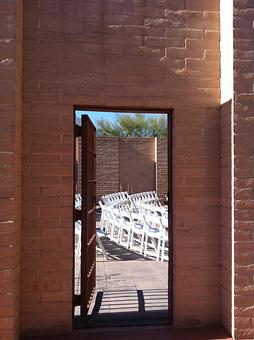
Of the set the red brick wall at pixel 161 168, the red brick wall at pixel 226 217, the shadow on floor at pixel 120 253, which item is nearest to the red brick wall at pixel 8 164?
the red brick wall at pixel 226 217

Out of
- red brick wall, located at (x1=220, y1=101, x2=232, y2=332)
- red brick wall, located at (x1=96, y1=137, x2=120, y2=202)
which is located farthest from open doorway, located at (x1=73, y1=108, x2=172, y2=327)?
red brick wall, located at (x1=96, y1=137, x2=120, y2=202)

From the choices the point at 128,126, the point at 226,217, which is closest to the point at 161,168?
the point at 128,126

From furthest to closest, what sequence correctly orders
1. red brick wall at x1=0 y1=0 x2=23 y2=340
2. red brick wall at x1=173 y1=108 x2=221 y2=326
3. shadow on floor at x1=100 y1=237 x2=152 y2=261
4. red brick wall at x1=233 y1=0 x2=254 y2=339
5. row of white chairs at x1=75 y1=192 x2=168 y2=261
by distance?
shadow on floor at x1=100 y1=237 x2=152 y2=261 < row of white chairs at x1=75 y1=192 x2=168 y2=261 < red brick wall at x1=173 y1=108 x2=221 y2=326 < red brick wall at x1=233 y1=0 x2=254 y2=339 < red brick wall at x1=0 y1=0 x2=23 y2=340

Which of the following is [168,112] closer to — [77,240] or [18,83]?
[18,83]

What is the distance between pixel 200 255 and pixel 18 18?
8.75 ft

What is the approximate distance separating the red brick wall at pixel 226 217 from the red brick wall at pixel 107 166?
12.5 m

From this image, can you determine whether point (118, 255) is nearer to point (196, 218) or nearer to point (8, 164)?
point (196, 218)

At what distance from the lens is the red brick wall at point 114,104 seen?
11.9 feet

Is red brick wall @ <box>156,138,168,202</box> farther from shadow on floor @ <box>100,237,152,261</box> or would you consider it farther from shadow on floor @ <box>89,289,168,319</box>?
shadow on floor @ <box>89,289,168,319</box>

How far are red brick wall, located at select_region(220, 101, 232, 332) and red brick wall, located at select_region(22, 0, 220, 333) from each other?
73 mm

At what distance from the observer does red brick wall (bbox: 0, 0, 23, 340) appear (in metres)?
3.20

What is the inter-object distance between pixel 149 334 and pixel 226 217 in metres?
1.27

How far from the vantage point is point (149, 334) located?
3.67 metres

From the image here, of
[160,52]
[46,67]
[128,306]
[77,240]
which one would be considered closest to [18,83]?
[46,67]
